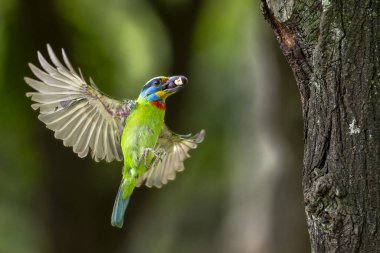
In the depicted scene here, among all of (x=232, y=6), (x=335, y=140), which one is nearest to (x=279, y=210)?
(x=232, y=6)

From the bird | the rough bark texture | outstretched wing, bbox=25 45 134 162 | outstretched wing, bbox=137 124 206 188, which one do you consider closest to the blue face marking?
the bird

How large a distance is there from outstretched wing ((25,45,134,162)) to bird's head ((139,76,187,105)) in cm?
18

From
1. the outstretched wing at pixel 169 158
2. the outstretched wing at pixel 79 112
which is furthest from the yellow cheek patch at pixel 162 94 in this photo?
the outstretched wing at pixel 169 158

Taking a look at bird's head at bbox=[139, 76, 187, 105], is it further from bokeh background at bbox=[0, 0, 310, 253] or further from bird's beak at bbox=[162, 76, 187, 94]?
bokeh background at bbox=[0, 0, 310, 253]

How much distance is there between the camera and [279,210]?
778 cm

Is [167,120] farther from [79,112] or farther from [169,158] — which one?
[79,112]

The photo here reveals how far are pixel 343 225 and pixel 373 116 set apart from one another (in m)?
0.44

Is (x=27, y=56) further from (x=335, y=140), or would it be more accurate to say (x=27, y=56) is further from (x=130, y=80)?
(x=335, y=140)

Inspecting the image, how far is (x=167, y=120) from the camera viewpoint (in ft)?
27.7

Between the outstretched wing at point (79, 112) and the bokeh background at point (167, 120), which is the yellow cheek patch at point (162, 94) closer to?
the outstretched wing at point (79, 112)

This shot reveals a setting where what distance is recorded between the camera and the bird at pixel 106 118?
394 cm

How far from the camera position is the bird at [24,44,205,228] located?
3.94 metres

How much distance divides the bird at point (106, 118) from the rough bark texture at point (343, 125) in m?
0.81

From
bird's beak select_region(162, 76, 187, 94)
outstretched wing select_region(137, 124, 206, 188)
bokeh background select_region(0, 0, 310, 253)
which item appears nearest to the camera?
bird's beak select_region(162, 76, 187, 94)
